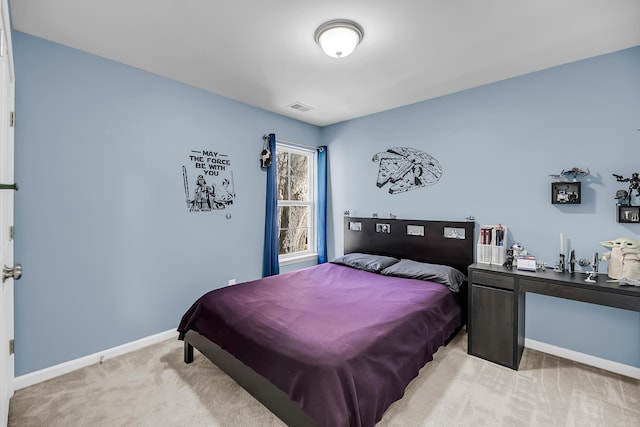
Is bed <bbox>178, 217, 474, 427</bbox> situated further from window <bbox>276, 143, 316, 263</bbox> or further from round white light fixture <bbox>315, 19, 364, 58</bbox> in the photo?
round white light fixture <bbox>315, 19, 364, 58</bbox>

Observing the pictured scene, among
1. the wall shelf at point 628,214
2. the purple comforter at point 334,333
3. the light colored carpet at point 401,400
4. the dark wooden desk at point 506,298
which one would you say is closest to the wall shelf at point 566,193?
the wall shelf at point 628,214

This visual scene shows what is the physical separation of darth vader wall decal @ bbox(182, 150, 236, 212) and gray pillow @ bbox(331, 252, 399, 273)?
1.58 m

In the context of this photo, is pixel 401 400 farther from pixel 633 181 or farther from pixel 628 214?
pixel 633 181

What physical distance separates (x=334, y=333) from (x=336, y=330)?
0.13 feet

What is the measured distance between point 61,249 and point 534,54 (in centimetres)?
413

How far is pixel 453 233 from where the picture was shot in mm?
3221

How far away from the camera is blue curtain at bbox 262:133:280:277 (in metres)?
3.75

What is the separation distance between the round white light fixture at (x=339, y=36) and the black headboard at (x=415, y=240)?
2.11 m

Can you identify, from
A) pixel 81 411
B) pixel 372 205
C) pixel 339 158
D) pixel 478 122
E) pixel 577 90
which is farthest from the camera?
pixel 339 158

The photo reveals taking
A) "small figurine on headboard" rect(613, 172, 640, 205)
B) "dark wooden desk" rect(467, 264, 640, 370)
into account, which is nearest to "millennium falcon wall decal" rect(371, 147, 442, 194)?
"dark wooden desk" rect(467, 264, 640, 370)

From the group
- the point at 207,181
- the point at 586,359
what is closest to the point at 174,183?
the point at 207,181

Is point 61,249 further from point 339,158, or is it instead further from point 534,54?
point 534,54

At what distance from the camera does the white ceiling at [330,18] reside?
186cm

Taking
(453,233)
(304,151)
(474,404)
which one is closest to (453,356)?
(474,404)
